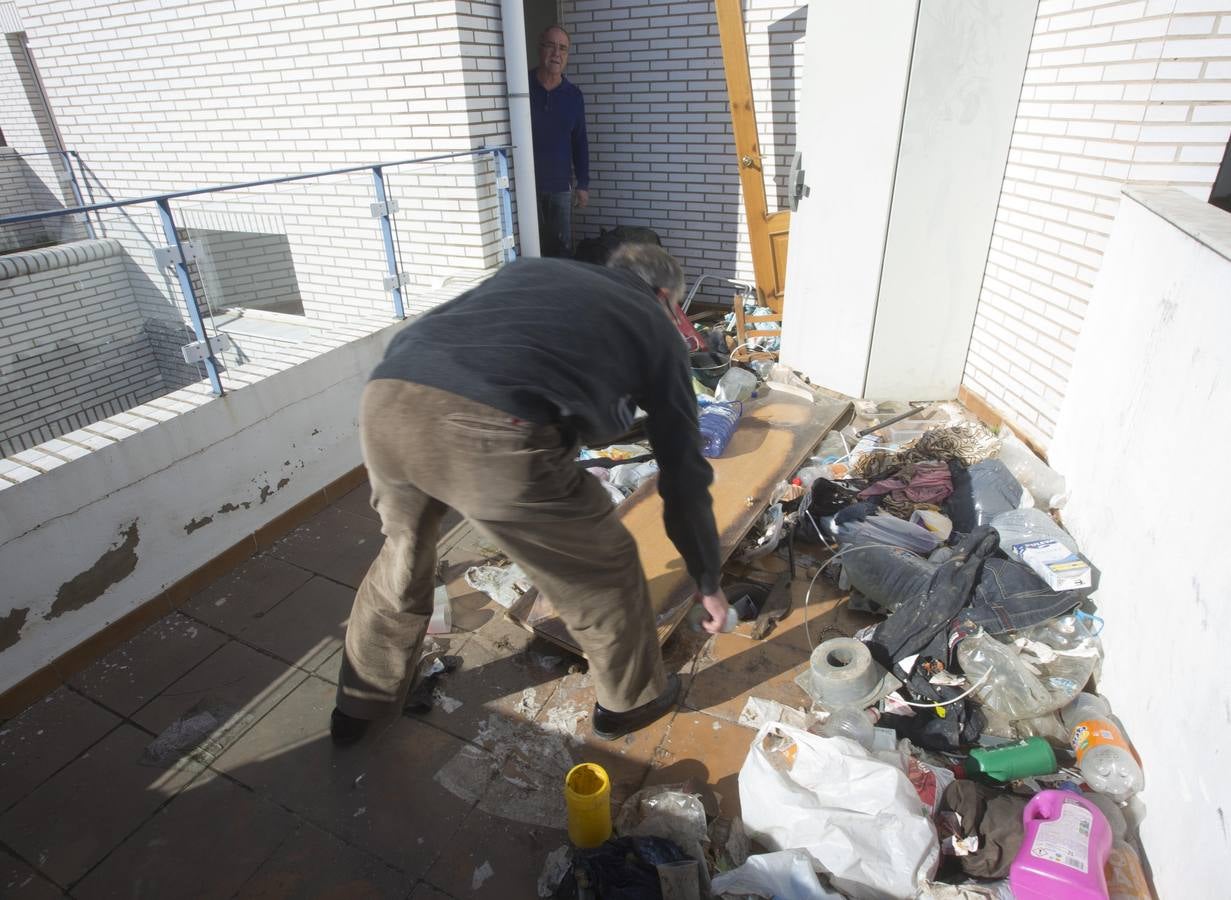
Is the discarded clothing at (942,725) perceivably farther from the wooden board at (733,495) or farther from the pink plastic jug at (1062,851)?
the wooden board at (733,495)

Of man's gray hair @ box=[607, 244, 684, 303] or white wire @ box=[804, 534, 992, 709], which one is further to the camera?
white wire @ box=[804, 534, 992, 709]

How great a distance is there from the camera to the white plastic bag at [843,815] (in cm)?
193

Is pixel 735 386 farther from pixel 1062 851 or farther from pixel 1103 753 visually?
pixel 1062 851

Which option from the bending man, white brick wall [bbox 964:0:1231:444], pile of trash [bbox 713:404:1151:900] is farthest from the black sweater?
white brick wall [bbox 964:0:1231:444]

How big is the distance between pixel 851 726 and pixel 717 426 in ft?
6.98

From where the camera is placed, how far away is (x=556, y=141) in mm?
5844

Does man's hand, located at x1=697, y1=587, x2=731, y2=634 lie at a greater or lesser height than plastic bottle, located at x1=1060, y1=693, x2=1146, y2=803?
greater

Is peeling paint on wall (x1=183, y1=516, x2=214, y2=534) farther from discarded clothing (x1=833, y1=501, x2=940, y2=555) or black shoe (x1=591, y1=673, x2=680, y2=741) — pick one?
discarded clothing (x1=833, y1=501, x2=940, y2=555)

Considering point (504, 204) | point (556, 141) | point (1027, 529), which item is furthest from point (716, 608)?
point (556, 141)

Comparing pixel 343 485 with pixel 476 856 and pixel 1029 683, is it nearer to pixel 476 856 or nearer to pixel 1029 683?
pixel 476 856

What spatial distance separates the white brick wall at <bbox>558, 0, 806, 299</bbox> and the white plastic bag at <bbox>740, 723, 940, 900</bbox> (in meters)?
5.25

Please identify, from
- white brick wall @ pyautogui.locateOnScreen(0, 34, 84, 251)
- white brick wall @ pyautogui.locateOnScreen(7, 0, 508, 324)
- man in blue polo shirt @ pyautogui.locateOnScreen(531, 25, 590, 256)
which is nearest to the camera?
white brick wall @ pyautogui.locateOnScreen(7, 0, 508, 324)


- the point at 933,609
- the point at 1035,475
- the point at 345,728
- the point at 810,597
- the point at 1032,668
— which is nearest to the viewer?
the point at 345,728

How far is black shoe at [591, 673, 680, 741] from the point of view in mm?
2531
